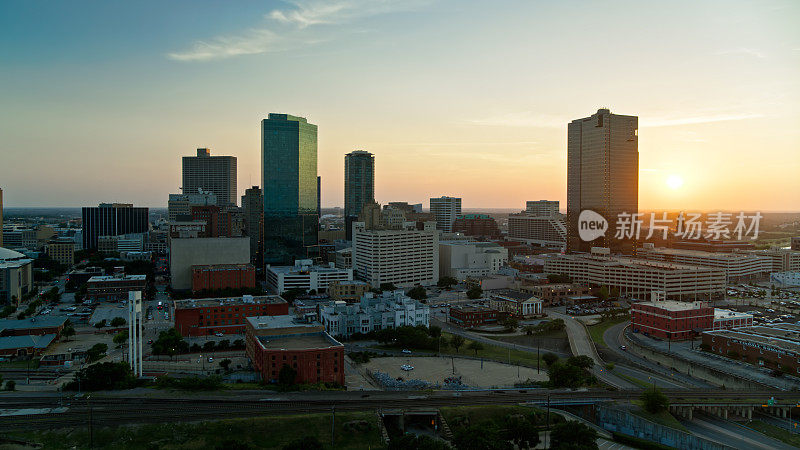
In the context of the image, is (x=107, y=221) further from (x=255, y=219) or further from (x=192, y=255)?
(x=192, y=255)

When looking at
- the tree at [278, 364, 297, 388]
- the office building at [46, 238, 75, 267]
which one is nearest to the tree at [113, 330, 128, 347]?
the tree at [278, 364, 297, 388]

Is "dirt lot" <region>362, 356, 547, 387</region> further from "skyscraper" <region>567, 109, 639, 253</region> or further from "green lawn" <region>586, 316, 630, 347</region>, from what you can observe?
"skyscraper" <region>567, 109, 639, 253</region>

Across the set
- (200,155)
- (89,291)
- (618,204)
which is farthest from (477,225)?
(89,291)

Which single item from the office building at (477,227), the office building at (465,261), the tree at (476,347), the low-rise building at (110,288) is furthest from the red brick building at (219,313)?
the office building at (477,227)

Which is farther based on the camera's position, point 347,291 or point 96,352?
point 347,291

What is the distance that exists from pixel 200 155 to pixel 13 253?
79323mm

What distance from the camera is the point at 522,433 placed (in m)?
18.4

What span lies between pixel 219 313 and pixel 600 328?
83.4 ft

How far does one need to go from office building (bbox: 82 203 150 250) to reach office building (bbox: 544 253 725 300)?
76.6m

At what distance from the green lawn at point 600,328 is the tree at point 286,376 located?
19.6 metres

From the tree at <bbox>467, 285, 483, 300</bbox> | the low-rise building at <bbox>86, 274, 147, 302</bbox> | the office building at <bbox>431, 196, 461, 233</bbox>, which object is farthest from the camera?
the office building at <bbox>431, 196, 461, 233</bbox>

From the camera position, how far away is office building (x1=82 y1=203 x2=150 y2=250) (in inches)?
3698

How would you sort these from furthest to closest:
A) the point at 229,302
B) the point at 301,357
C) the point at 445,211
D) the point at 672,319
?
the point at 445,211 → the point at 229,302 → the point at 672,319 → the point at 301,357

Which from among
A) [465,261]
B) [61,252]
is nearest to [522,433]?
[465,261]
